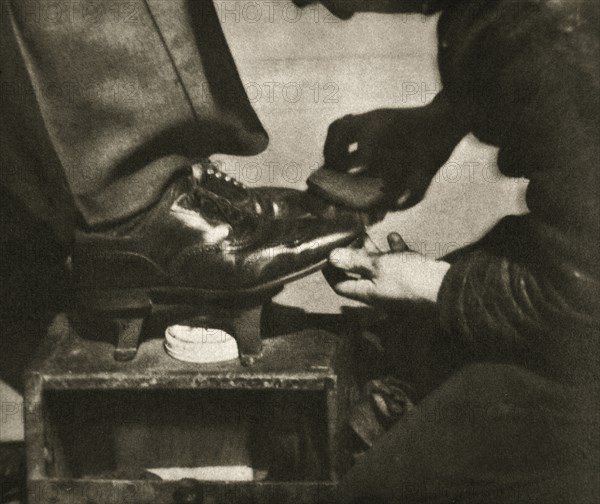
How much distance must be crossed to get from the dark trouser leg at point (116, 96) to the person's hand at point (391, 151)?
0.39 feet

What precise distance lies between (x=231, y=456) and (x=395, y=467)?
30 cm

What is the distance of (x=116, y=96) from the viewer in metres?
1.27

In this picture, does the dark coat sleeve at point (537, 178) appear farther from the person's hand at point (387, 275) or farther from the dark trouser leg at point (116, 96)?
the dark trouser leg at point (116, 96)

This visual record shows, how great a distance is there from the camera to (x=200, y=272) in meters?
1.30

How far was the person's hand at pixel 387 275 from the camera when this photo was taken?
1.27 metres

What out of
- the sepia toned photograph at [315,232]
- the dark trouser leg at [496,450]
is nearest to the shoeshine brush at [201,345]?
the sepia toned photograph at [315,232]

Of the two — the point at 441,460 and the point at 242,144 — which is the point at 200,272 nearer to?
the point at 242,144

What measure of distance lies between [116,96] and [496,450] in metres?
0.66

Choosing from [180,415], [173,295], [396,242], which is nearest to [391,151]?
[396,242]

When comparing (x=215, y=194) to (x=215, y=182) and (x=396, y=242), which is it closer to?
(x=215, y=182)

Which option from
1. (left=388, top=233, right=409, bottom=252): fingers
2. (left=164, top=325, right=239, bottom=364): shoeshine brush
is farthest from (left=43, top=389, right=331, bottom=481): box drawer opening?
(left=388, top=233, right=409, bottom=252): fingers

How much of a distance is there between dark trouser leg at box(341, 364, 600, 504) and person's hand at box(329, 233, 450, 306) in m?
0.13

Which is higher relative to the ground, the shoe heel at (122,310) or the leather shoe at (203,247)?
the leather shoe at (203,247)

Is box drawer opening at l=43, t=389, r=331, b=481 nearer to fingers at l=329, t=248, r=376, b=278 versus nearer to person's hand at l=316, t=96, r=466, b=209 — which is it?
fingers at l=329, t=248, r=376, b=278
